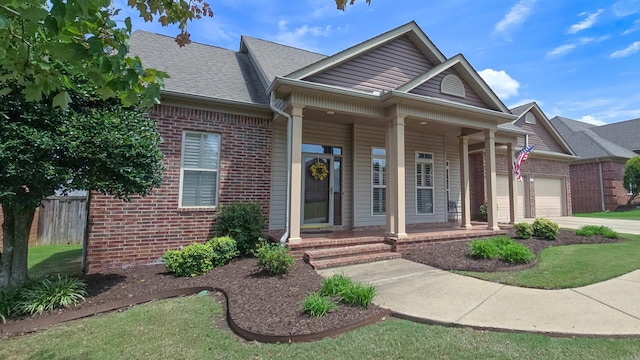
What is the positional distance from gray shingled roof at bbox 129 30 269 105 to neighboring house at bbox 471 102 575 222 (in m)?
10.5

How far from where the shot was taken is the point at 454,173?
11.0 m

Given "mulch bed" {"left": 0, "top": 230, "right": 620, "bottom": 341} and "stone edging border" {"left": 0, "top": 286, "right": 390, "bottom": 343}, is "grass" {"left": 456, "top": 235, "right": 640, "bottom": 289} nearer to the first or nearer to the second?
"mulch bed" {"left": 0, "top": 230, "right": 620, "bottom": 341}

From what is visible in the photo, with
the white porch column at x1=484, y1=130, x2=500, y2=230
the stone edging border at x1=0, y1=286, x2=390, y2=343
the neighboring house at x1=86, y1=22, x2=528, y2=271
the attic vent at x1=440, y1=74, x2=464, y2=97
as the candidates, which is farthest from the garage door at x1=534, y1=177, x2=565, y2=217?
the stone edging border at x1=0, y1=286, x2=390, y2=343

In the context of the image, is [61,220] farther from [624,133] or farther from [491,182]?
[624,133]

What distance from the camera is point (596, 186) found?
18.3 m

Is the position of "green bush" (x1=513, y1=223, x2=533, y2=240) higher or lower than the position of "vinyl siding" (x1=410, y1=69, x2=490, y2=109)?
lower

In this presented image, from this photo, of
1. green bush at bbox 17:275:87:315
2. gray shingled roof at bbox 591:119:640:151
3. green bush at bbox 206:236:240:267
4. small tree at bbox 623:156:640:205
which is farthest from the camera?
gray shingled roof at bbox 591:119:640:151

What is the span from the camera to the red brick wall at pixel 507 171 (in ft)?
42.0

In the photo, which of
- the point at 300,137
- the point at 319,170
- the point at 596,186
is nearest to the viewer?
the point at 300,137

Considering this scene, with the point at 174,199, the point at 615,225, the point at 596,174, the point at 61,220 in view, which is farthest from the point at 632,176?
the point at 61,220

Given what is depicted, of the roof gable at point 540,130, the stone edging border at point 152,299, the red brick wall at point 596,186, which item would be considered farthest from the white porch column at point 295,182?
the red brick wall at point 596,186

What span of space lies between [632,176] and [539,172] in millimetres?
7650

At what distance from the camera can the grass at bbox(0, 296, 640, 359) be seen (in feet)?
9.39

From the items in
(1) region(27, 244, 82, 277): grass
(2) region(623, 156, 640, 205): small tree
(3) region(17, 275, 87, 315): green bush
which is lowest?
(1) region(27, 244, 82, 277): grass
